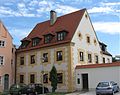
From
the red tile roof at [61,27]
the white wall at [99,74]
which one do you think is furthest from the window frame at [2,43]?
the white wall at [99,74]

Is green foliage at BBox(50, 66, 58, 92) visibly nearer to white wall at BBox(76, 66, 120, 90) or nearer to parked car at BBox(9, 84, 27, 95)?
white wall at BBox(76, 66, 120, 90)

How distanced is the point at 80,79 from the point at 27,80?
462 inches

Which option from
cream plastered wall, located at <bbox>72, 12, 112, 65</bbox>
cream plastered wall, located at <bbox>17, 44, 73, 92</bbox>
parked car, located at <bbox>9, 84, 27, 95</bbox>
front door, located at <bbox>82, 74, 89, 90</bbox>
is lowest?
parked car, located at <bbox>9, 84, 27, 95</bbox>

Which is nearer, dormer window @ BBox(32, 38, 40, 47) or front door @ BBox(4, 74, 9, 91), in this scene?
front door @ BBox(4, 74, 9, 91)

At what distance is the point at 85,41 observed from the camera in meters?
43.9

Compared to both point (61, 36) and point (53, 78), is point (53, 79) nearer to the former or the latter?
point (53, 78)

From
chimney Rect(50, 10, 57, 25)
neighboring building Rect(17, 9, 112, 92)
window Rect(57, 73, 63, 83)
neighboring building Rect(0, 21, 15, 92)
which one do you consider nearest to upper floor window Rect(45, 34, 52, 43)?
neighboring building Rect(17, 9, 112, 92)

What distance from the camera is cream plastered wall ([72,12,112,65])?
1609 inches

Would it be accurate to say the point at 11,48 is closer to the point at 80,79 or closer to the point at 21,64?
the point at 21,64

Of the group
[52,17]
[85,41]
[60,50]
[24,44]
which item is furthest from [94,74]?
[24,44]

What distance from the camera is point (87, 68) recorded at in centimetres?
3841

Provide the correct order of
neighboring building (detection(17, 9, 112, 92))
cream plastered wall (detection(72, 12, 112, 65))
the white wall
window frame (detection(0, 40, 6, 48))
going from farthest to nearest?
window frame (detection(0, 40, 6, 48)) → cream plastered wall (detection(72, 12, 112, 65)) → neighboring building (detection(17, 9, 112, 92)) → the white wall

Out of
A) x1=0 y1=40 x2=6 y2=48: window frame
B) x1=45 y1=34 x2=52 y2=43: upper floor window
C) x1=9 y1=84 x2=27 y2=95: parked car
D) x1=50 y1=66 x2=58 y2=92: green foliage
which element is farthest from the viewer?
x1=0 y1=40 x2=6 y2=48: window frame

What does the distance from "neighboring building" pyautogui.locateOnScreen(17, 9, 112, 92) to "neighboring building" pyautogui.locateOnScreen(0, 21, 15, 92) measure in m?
2.00
